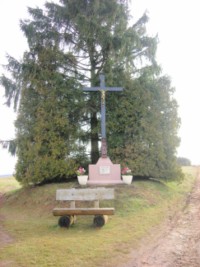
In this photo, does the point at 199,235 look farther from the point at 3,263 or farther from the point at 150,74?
the point at 150,74

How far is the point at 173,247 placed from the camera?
5.66 meters

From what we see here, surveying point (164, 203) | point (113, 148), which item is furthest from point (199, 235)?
point (113, 148)

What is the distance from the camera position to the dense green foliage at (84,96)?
12203 mm

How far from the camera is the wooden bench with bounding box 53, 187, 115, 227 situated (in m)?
7.15

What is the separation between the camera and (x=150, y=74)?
535 inches

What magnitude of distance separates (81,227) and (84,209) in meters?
0.53

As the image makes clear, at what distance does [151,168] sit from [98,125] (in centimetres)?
293

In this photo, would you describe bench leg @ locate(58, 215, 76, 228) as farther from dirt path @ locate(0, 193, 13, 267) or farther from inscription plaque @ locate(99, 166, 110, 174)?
inscription plaque @ locate(99, 166, 110, 174)

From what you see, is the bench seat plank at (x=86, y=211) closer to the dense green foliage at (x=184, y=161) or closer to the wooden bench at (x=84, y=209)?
the wooden bench at (x=84, y=209)

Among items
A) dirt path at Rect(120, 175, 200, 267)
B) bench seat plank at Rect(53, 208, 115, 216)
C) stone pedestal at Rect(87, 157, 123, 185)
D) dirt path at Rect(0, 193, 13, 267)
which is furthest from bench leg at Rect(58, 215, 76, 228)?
stone pedestal at Rect(87, 157, 123, 185)

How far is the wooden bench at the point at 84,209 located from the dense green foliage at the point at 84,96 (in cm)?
426

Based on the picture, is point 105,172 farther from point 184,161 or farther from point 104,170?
point 184,161

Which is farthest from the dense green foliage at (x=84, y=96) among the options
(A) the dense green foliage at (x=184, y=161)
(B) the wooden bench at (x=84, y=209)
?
(A) the dense green foliage at (x=184, y=161)

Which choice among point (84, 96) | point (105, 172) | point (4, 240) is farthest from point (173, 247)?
point (84, 96)
